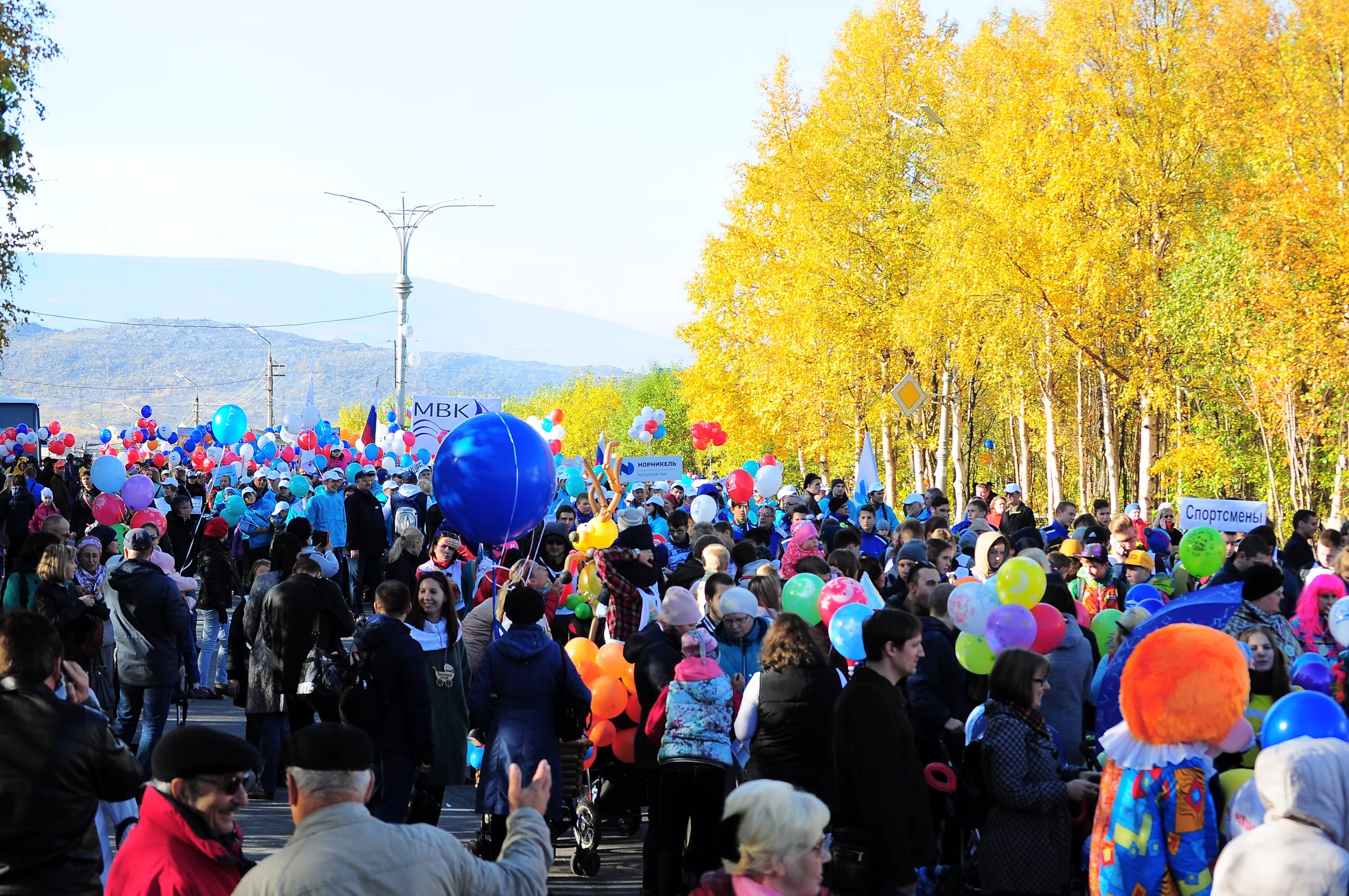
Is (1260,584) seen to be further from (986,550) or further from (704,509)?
(704,509)

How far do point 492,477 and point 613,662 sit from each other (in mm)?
1896

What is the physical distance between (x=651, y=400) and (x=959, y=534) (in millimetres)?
75789

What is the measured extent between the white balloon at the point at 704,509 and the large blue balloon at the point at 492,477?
7.44m

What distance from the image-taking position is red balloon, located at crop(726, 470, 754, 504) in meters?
19.1

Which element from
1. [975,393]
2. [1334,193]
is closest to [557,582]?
[1334,193]

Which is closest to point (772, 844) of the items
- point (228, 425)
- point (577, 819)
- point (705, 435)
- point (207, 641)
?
point (577, 819)

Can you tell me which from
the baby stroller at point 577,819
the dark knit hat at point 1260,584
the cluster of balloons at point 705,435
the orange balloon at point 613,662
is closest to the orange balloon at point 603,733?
the baby stroller at point 577,819

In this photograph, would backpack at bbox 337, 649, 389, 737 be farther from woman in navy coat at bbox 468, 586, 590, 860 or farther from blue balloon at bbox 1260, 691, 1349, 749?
blue balloon at bbox 1260, 691, 1349, 749

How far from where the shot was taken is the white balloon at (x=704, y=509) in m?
17.0

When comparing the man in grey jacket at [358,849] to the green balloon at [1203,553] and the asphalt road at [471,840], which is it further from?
the green balloon at [1203,553]

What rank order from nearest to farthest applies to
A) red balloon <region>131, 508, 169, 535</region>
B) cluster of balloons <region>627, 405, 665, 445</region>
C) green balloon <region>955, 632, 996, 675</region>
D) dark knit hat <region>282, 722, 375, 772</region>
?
dark knit hat <region>282, 722, 375, 772</region>
green balloon <region>955, 632, 996, 675</region>
red balloon <region>131, 508, 169, 535</region>
cluster of balloons <region>627, 405, 665, 445</region>

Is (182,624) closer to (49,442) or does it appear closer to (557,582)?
(557,582)

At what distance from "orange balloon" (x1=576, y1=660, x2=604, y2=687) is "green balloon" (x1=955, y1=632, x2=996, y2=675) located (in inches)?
88.1

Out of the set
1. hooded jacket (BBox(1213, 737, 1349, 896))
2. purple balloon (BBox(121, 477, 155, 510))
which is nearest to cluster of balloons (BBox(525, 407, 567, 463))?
purple balloon (BBox(121, 477, 155, 510))
